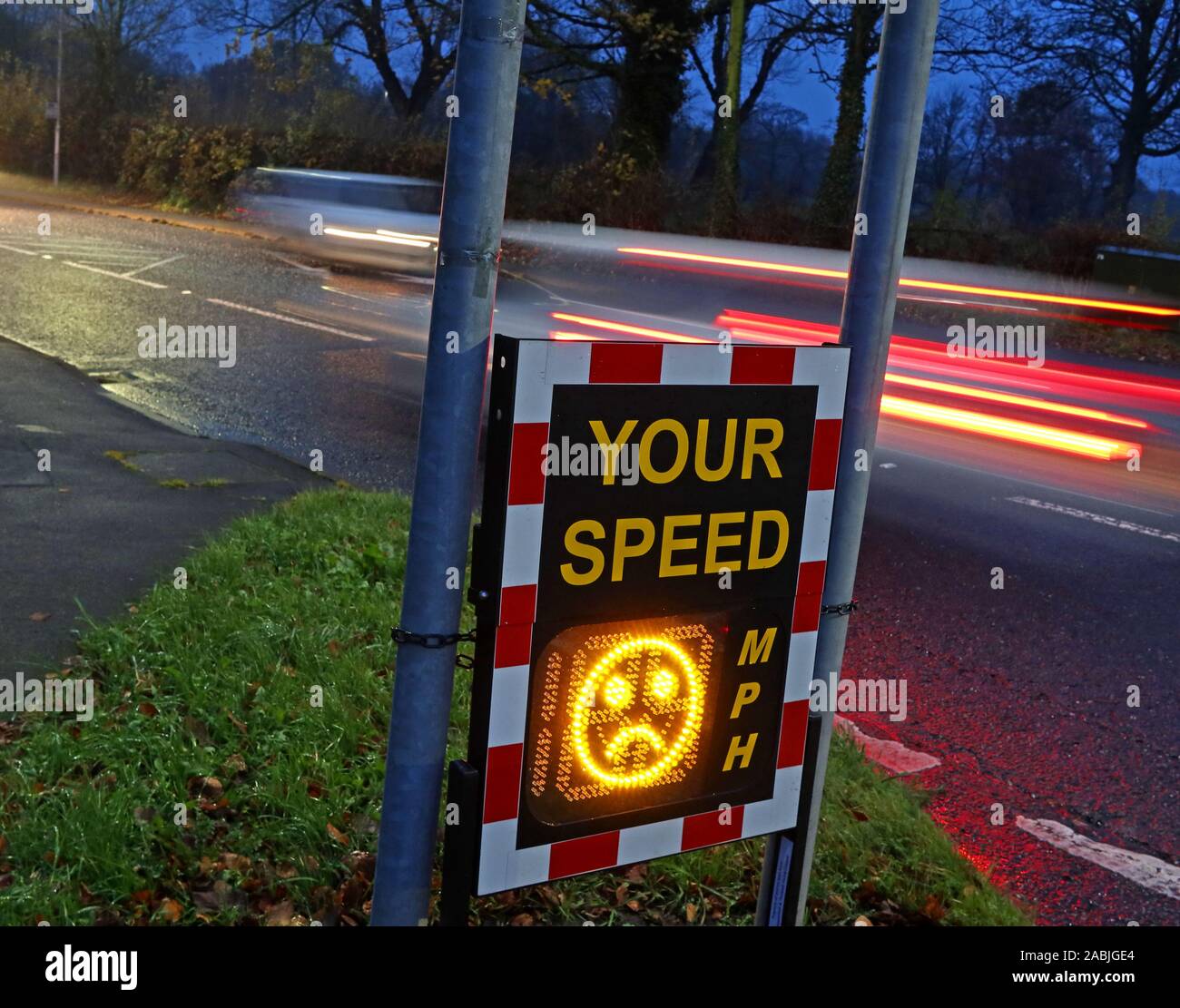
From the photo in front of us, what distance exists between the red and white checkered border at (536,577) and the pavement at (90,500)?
113 inches

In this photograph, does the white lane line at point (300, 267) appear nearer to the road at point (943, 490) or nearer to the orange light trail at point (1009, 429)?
the road at point (943, 490)

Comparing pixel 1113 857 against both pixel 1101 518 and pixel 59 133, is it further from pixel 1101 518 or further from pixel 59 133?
pixel 59 133

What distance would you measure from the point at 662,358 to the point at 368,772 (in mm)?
2097

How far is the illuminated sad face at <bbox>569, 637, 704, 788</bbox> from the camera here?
247cm

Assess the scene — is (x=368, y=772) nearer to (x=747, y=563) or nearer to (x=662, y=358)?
(x=747, y=563)

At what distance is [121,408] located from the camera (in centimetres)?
981

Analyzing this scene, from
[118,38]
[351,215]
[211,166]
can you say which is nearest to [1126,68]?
[351,215]

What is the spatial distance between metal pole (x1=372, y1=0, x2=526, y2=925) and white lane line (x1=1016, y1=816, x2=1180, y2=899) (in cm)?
251

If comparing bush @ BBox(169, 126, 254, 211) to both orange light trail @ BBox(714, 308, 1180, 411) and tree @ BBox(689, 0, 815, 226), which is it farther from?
orange light trail @ BBox(714, 308, 1180, 411)

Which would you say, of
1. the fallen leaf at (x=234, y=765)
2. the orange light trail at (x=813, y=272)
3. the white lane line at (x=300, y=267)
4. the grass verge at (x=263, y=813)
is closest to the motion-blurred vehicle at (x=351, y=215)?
the white lane line at (x=300, y=267)

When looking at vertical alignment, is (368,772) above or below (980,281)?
below

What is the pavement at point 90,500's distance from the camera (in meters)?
5.32

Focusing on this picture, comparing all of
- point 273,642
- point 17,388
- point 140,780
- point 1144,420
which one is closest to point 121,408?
point 17,388

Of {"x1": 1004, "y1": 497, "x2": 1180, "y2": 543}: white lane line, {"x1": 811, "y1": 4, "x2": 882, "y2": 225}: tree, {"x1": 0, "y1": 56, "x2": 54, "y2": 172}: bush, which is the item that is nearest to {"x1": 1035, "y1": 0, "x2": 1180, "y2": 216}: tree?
{"x1": 811, "y1": 4, "x2": 882, "y2": 225}: tree
